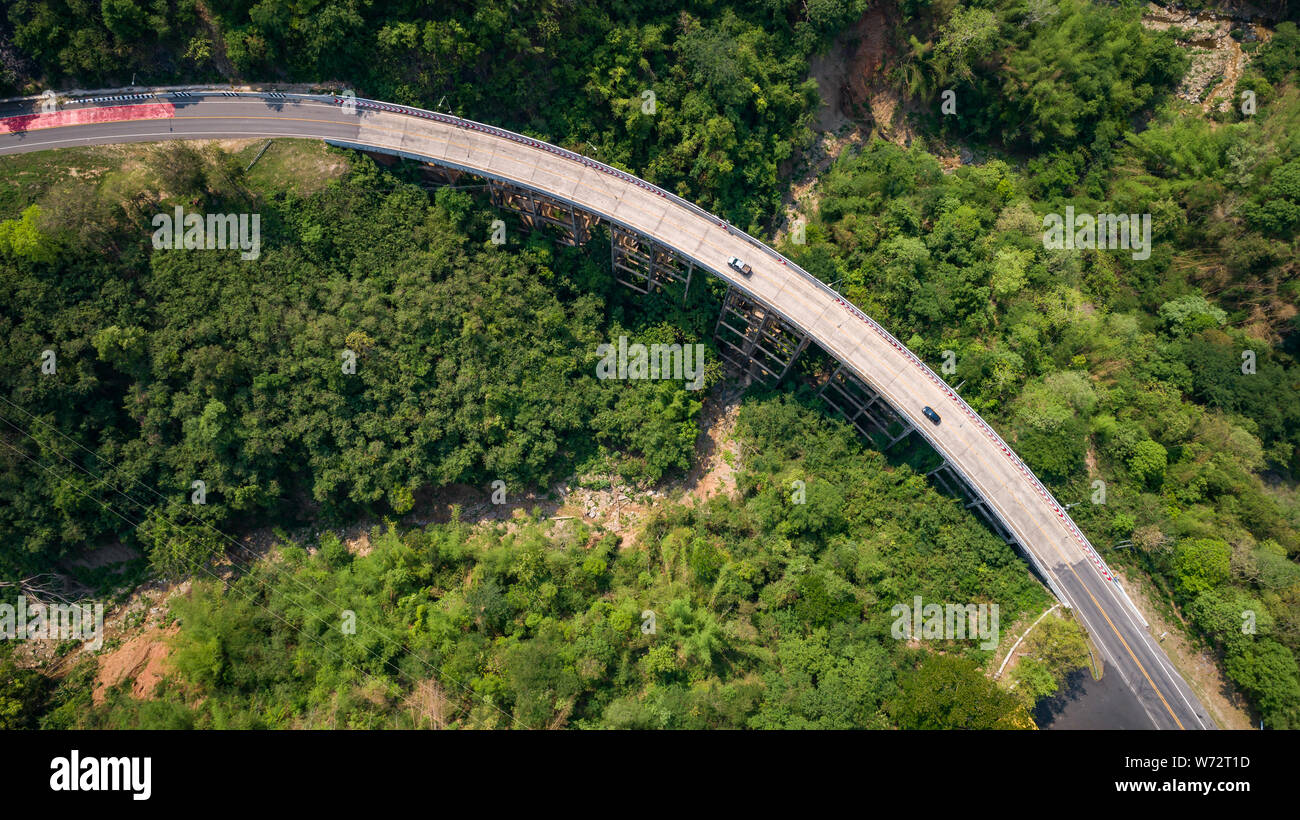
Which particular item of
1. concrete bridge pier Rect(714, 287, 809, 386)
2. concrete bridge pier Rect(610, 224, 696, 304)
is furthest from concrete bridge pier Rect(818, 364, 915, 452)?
concrete bridge pier Rect(610, 224, 696, 304)

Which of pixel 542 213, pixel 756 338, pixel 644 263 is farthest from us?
pixel 644 263

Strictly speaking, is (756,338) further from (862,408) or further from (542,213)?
(542,213)

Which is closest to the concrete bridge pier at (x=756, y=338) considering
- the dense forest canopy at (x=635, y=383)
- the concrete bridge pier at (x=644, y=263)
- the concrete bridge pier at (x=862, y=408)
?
the dense forest canopy at (x=635, y=383)

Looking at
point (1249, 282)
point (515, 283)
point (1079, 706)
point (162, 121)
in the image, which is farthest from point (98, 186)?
point (1249, 282)

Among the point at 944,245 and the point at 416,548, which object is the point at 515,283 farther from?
the point at 944,245

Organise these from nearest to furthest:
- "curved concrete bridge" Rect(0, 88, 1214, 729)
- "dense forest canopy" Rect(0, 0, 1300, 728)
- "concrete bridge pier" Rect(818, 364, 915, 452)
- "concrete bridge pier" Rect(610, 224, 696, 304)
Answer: "dense forest canopy" Rect(0, 0, 1300, 728), "curved concrete bridge" Rect(0, 88, 1214, 729), "concrete bridge pier" Rect(818, 364, 915, 452), "concrete bridge pier" Rect(610, 224, 696, 304)

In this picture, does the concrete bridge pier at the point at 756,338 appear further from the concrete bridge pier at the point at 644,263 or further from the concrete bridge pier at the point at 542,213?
the concrete bridge pier at the point at 542,213

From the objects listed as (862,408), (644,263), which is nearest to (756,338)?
(862,408)

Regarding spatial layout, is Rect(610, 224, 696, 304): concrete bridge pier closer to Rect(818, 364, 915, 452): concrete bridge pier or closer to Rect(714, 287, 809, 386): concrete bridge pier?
Rect(714, 287, 809, 386): concrete bridge pier

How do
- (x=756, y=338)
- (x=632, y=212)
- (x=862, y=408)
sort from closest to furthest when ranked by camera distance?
(x=632, y=212), (x=862, y=408), (x=756, y=338)
